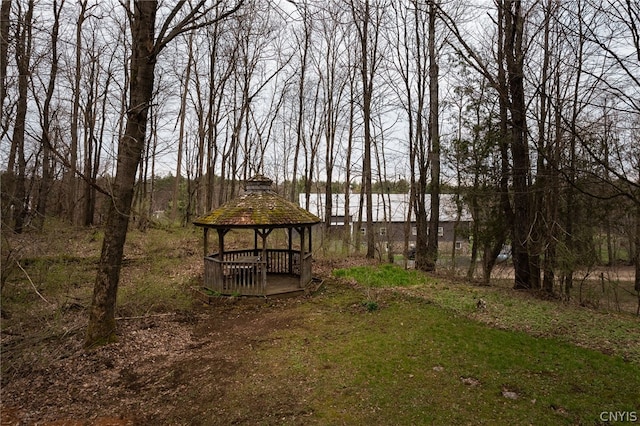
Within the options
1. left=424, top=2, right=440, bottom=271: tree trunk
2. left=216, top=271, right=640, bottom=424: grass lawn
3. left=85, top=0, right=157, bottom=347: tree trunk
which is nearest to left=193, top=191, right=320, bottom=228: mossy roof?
Answer: left=216, top=271, right=640, bottom=424: grass lawn

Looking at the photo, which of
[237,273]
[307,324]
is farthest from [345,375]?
[237,273]

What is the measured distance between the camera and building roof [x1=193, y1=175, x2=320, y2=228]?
950 cm

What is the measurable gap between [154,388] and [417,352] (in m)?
4.04

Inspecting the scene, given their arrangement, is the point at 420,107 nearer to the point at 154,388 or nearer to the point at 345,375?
the point at 345,375

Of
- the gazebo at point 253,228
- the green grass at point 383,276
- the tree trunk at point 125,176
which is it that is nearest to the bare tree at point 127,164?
the tree trunk at point 125,176

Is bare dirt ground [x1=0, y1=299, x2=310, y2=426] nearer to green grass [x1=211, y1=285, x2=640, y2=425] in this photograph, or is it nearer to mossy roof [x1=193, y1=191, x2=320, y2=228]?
green grass [x1=211, y1=285, x2=640, y2=425]

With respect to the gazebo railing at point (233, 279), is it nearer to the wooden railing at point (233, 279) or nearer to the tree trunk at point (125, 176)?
the wooden railing at point (233, 279)

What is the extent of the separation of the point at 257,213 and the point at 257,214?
0.05 meters

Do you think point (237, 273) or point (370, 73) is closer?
point (237, 273)

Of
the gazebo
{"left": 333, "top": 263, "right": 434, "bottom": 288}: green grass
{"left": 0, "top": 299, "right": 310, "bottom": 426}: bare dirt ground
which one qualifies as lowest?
{"left": 0, "top": 299, "right": 310, "bottom": 426}: bare dirt ground

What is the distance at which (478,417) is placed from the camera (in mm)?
4055

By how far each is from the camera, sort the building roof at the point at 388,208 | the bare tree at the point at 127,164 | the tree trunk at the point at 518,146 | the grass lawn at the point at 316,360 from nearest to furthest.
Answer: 1. the grass lawn at the point at 316,360
2. the bare tree at the point at 127,164
3. the tree trunk at the point at 518,146
4. the building roof at the point at 388,208

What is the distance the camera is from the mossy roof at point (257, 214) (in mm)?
9477

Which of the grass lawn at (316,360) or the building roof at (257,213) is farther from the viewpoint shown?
the building roof at (257,213)
